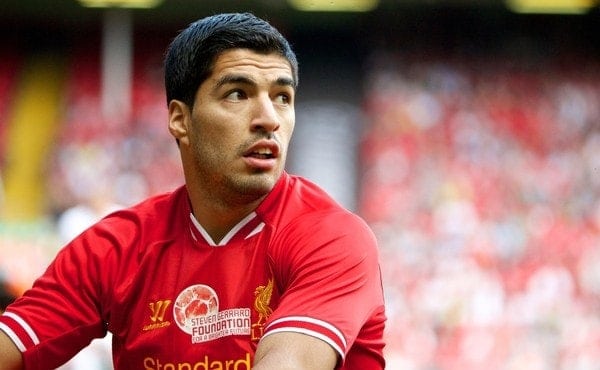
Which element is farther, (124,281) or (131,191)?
(131,191)

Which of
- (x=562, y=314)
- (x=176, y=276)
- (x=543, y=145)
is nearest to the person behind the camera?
(x=176, y=276)

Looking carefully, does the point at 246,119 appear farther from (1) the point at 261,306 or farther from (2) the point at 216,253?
(1) the point at 261,306

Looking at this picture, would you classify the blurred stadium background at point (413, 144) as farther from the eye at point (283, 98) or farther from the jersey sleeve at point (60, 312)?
the eye at point (283, 98)

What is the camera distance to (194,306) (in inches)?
109

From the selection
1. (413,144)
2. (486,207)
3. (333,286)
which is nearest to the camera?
(333,286)

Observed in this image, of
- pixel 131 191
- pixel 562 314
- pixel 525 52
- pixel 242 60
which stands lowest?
pixel 562 314

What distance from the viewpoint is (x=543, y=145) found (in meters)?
11.8

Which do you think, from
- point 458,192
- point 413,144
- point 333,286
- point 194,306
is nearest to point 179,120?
point 194,306

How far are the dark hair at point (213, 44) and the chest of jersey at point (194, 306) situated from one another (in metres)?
0.43

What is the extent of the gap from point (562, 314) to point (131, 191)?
4.71 m

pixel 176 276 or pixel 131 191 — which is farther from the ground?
pixel 131 191

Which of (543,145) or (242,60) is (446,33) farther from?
(242,60)

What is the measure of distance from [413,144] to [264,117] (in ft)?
30.1

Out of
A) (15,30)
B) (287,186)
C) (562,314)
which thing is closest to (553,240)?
(562,314)
